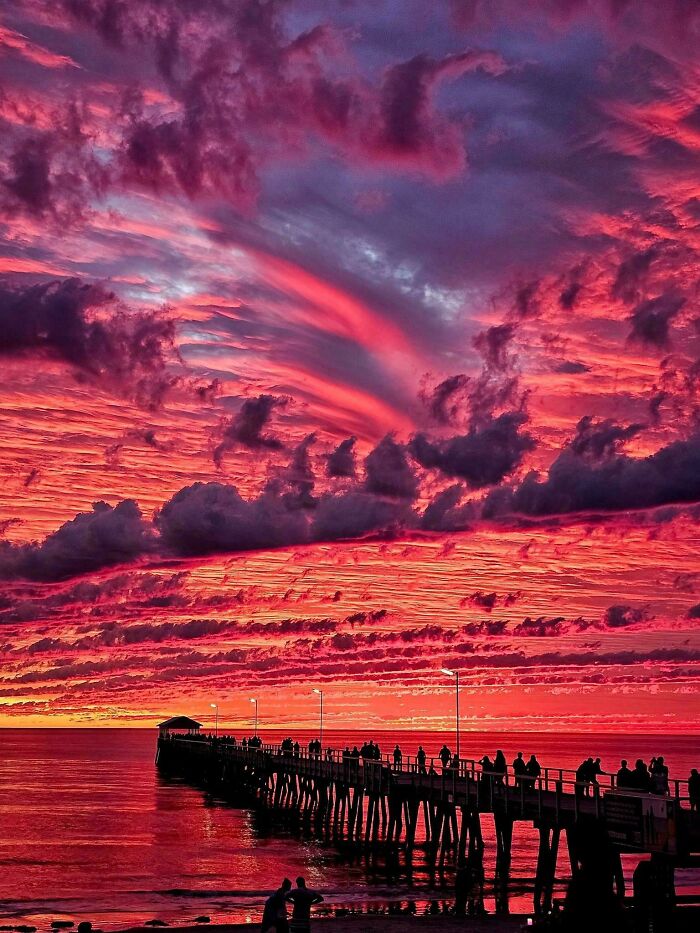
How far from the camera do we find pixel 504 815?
1580 inches

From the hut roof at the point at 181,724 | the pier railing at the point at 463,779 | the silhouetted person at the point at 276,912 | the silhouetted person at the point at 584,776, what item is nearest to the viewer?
the silhouetted person at the point at 276,912

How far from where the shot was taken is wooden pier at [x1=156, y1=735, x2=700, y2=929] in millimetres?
25609

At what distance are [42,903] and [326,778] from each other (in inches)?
1098

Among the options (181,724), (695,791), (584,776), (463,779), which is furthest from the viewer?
(181,724)

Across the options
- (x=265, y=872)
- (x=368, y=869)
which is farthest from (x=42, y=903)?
(x=368, y=869)

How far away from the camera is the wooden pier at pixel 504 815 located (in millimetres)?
25609

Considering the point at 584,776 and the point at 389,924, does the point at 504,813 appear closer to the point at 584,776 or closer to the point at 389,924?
the point at 584,776

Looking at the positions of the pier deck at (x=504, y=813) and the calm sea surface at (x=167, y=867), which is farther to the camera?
the calm sea surface at (x=167, y=867)

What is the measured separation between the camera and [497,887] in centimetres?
4266

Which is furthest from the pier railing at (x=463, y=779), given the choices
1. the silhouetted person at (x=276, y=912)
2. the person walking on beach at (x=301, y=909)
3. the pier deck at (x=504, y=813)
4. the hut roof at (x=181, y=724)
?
the hut roof at (x=181, y=724)

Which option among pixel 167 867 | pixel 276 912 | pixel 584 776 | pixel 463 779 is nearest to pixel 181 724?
pixel 167 867

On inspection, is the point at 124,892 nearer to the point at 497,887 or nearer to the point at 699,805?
the point at 497,887

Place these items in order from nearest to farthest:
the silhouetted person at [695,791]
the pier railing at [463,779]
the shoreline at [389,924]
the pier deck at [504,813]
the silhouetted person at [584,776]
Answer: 1. the pier deck at [504,813]
2. the silhouetted person at [695,791]
3. the shoreline at [389,924]
4. the pier railing at [463,779]
5. the silhouetted person at [584,776]

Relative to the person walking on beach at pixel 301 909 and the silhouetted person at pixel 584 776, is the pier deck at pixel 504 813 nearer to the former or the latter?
the silhouetted person at pixel 584 776
